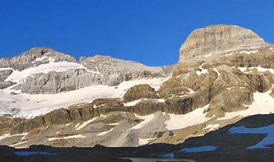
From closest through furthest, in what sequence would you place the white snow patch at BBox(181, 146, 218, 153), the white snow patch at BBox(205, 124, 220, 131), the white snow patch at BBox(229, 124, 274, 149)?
the white snow patch at BBox(229, 124, 274, 149) → the white snow patch at BBox(181, 146, 218, 153) → the white snow patch at BBox(205, 124, 220, 131)

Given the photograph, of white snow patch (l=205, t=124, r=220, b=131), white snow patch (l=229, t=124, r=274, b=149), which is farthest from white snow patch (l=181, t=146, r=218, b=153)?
white snow patch (l=205, t=124, r=220, b=131)

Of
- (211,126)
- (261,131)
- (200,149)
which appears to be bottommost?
(200,149)

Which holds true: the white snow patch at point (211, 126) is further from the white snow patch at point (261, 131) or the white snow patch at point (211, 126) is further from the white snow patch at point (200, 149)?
the white snow patch at point (200, 149)

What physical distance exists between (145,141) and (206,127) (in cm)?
2763

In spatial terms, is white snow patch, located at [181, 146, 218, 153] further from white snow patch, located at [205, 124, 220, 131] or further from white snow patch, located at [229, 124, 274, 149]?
white snow patch, located at [205, 124, 220, 131]

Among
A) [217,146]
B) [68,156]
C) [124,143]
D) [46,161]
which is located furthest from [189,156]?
[124,143]

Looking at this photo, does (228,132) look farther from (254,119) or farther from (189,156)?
(189,156)

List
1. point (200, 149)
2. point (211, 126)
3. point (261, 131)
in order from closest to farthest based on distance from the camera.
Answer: point (200, 149)
point (261, 131)
point (211, 126)

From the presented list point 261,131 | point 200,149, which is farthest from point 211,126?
point 200,149

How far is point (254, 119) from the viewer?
150125mm

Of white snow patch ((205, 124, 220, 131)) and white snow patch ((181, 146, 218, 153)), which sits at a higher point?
white snow patch ((205, 124, 220, 131))

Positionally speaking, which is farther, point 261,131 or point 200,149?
point 261,131

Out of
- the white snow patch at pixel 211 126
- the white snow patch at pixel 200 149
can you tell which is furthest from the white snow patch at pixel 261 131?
the white snow patch at pixel 211 126

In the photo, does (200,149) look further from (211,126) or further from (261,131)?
(211,126)
